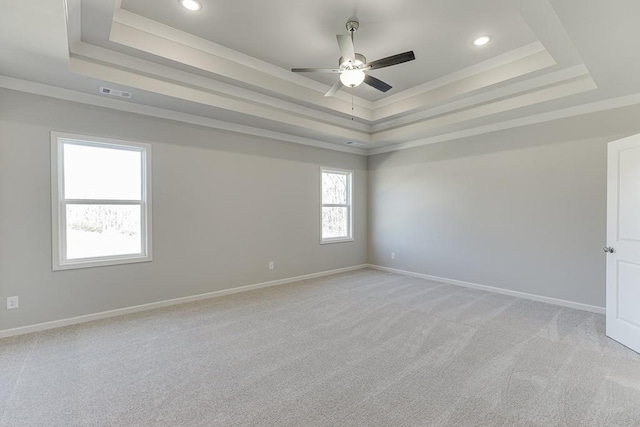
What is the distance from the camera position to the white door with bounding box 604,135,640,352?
287 centimetres

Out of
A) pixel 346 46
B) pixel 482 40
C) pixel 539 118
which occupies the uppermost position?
pixel 482 40

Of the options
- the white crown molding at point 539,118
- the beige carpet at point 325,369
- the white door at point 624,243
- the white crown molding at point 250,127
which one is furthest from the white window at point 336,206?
the white door at point 624,243

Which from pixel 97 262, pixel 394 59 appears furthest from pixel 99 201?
pixel 394 59

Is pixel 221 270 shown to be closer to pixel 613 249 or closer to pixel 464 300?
pixel 464 300

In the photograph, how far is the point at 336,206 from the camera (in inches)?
252

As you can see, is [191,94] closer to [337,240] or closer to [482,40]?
[482,40]

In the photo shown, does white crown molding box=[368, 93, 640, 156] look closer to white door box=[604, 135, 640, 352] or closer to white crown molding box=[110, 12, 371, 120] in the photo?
white door box=[604, 135, 640, 352]

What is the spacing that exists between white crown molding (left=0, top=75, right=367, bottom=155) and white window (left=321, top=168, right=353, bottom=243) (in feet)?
2.98

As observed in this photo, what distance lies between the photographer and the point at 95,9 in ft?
→ 8.34

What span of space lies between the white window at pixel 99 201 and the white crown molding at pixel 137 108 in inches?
17.1

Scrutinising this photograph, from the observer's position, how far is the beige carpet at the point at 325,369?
199cm

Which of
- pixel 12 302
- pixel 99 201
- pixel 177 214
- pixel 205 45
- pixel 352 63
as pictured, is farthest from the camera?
pixel 177 214

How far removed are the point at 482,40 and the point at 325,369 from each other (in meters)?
3.75

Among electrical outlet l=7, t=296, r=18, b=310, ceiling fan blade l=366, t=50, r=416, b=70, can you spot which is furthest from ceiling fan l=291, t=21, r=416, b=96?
electrical outlet l=7, t=296, r=18, b=310
